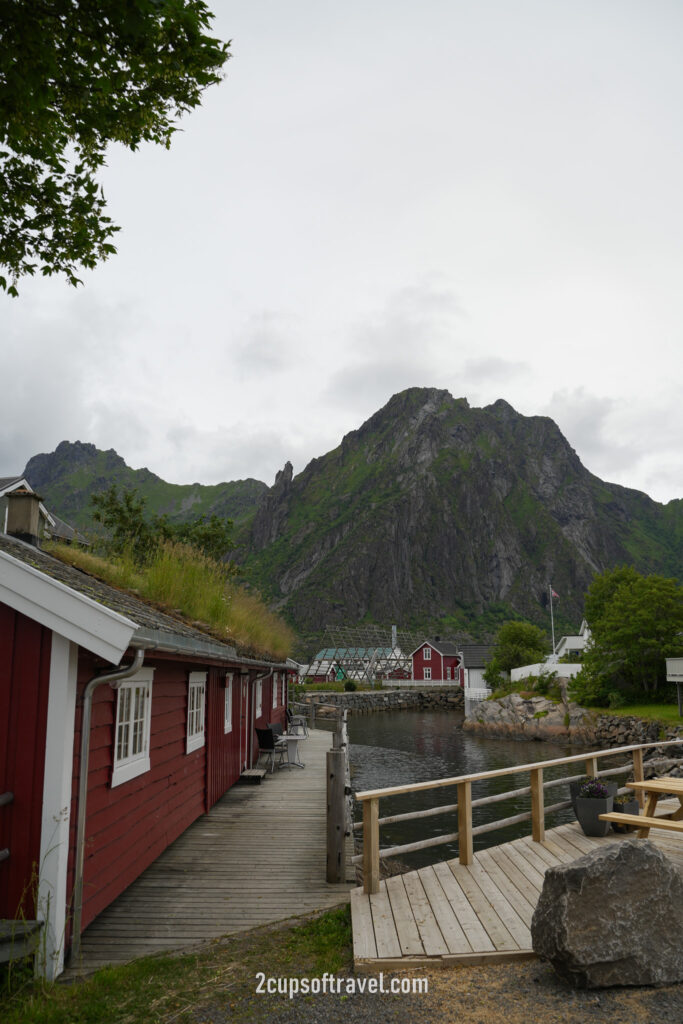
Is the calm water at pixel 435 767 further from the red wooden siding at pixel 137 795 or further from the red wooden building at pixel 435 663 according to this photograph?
the red wooden building at pixel 435 663

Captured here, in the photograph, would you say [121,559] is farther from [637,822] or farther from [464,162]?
[464,162]

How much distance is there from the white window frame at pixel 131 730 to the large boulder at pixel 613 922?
4138mm

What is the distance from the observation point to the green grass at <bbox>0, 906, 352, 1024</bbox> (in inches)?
171

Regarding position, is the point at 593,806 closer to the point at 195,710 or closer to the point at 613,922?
the point at 613,922

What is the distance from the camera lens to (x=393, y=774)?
26766 mm

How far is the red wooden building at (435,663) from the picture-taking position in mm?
79750

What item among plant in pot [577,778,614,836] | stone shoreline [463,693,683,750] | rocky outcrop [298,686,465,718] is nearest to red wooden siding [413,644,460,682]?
rocky outcrop [298,686,465,718]

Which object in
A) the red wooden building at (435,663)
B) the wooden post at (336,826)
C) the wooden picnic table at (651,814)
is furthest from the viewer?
the red wooden building at (435,663)

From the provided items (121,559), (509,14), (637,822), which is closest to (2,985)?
(637,822)

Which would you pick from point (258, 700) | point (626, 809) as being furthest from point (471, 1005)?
point (258, 700)

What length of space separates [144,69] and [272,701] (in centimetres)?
1840

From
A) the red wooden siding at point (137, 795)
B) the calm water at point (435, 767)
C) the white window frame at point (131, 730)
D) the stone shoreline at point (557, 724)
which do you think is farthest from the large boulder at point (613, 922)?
the stone shoreline at point (557, 724)

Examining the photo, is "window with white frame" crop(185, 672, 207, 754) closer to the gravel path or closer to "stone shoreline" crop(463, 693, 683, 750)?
the gravel path

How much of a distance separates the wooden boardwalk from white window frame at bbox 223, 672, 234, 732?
64.0 inches
